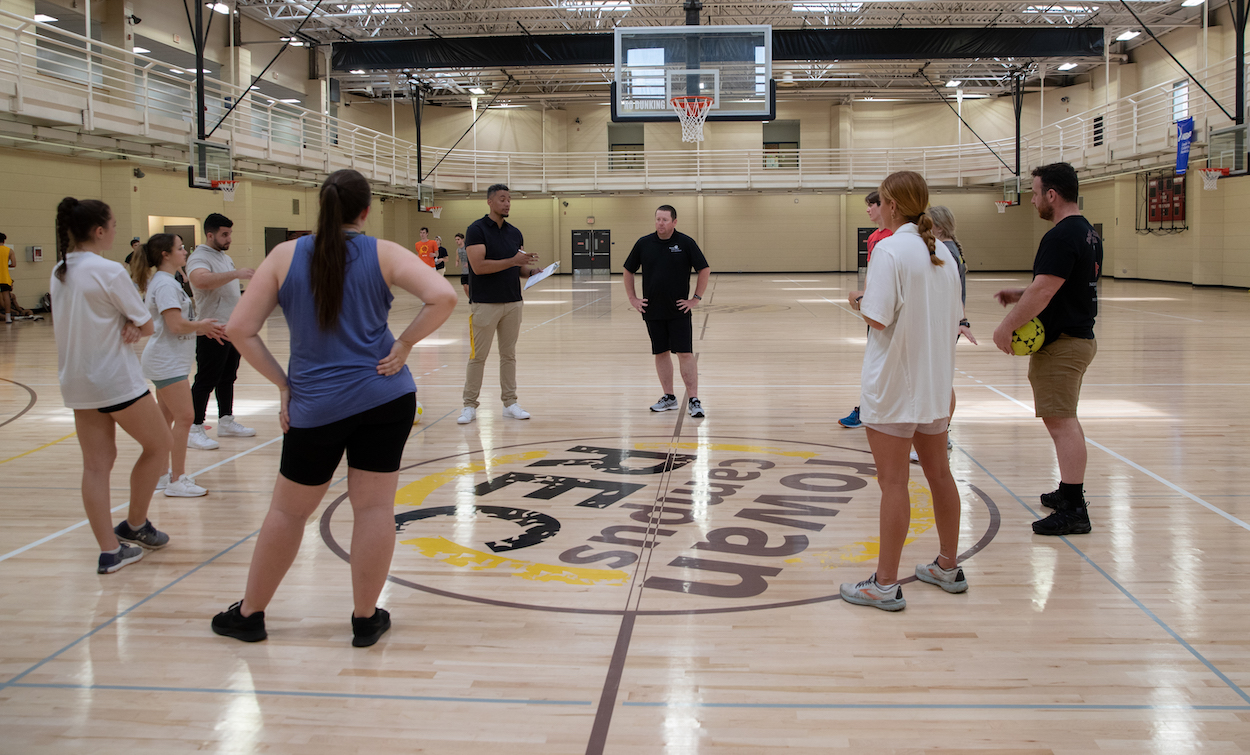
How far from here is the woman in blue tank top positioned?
2762 mm

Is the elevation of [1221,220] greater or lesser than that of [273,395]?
greater

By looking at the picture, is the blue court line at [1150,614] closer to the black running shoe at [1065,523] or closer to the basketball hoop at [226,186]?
the black running shoe at [1065,523]

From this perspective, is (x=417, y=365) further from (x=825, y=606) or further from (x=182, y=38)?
(x=182, y=38)

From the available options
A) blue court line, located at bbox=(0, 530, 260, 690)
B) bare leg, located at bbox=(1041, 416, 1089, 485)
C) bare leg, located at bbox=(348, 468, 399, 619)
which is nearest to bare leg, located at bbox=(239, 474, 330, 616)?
bare leg, located at bbox=(348, 468, 399, 619)

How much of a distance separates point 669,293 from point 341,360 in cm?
451

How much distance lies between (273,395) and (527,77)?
25.0m

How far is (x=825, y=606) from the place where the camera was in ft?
11.0

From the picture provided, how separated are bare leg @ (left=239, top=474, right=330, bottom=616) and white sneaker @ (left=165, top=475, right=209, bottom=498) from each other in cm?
215

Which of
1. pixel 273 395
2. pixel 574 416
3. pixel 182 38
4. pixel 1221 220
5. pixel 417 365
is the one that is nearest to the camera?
pixel 574 416

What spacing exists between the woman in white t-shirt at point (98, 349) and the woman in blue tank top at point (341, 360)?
1167 millimetres

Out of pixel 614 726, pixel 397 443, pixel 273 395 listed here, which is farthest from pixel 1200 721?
pixel 273 395

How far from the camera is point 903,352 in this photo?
122 inches

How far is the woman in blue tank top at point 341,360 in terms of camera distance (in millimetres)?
2762

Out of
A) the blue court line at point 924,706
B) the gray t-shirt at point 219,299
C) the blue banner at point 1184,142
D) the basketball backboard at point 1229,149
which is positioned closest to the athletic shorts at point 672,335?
the gray t-shirt at point 219,299
